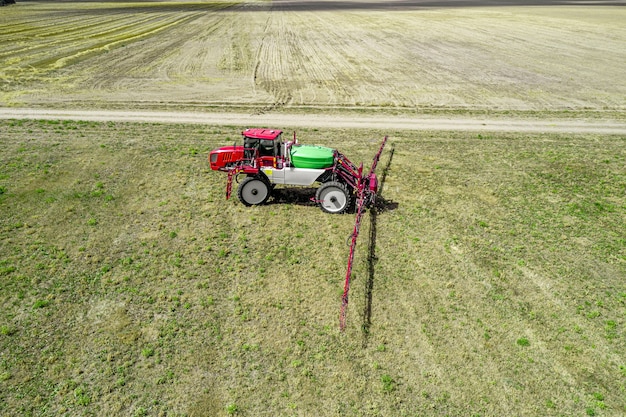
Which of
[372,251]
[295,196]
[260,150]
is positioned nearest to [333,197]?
[295,196]

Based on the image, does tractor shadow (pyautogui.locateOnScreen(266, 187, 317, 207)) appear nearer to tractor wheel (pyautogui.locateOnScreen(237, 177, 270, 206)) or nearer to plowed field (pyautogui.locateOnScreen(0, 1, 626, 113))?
tractor wheel (pyautogui.locateOnScreen(237, 177, 270, 206))

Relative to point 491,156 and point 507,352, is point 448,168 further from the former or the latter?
point 507,352

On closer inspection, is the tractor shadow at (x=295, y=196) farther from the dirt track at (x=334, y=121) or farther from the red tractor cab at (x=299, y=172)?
the dirt track at (x=334, y=121)

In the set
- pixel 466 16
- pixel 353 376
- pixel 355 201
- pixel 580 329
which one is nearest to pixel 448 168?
pixel 355 201

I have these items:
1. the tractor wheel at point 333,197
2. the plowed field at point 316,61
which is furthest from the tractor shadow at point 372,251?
the plowed field at point 316,61

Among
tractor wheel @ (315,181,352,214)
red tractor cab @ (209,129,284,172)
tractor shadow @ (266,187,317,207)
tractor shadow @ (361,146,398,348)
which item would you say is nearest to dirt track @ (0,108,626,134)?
tractor shadow @ (361,146,398,348)

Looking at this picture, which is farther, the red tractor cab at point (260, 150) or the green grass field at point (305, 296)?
the red tractor cab at point (260, 150)
